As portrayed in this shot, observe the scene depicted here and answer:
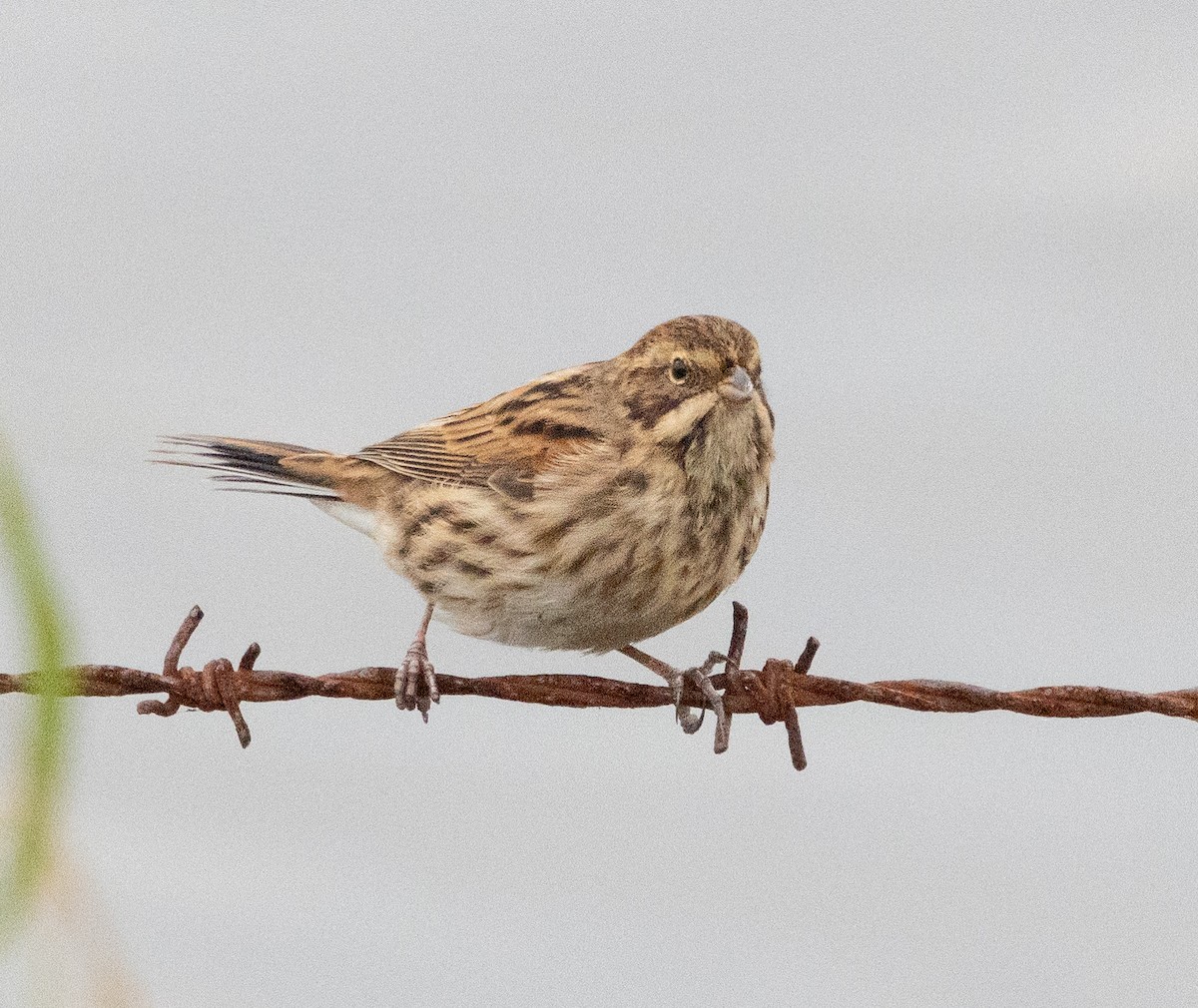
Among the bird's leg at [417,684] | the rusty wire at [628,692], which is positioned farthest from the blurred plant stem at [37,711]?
the bird's leg at [417,684]

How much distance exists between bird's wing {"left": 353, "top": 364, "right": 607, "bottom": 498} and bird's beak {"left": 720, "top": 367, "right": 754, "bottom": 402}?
0.59 metres

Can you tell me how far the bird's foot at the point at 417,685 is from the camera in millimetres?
5867

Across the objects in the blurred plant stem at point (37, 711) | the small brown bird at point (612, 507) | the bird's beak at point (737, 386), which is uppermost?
the bird's beak at point (737, 386)

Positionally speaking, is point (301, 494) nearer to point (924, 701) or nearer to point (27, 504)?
point (924, 701)

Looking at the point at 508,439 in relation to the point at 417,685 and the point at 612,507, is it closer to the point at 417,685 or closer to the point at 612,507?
the point at 612,507

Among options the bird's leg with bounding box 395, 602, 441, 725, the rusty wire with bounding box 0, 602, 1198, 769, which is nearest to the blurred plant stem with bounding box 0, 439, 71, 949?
the rusty wire with bounding box 0, 602, 1198, 769

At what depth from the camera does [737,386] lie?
229 inches

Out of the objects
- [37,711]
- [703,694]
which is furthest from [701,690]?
[37,711]

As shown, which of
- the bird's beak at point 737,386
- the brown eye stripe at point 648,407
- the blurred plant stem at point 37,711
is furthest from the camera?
the brown eye stripe at point 648,407

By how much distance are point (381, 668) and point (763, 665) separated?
119cm

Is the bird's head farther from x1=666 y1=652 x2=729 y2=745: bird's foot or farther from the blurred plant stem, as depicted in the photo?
the blurred plant stem

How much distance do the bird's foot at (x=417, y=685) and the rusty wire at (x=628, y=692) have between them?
1.02m

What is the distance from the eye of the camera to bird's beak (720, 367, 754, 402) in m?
5.81

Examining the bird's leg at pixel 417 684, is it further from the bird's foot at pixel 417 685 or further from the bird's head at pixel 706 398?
the bird's head at pixel 706 398
